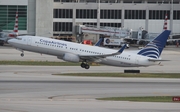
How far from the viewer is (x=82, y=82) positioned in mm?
45750

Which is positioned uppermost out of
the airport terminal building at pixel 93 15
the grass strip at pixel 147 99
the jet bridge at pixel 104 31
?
the airport terminal building at pixel 93 15

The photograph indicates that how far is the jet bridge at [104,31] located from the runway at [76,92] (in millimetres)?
65170

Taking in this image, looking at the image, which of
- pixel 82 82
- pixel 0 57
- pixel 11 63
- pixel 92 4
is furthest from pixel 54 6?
pixel 82 82

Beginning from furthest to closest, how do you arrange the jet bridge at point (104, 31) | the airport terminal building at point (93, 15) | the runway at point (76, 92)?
1. the jet bridge at point (104, 31)
2. the airport terminal building at point (93, 15)
3. the runway at point (76, 92)

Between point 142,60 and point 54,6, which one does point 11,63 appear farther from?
point 54,6

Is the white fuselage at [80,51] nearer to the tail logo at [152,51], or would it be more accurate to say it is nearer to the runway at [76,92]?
the tail logo at [152,51]

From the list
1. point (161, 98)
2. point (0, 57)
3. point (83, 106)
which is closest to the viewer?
point (83, 106)

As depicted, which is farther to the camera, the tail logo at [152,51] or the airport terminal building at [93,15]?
the airport terminal building at [93,15]

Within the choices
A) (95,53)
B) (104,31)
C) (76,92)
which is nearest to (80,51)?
(95,53)

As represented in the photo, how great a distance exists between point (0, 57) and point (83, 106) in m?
49.5

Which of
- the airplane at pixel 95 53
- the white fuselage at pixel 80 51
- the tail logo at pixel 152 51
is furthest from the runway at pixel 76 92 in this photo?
the white fuselage at pixel 80 51

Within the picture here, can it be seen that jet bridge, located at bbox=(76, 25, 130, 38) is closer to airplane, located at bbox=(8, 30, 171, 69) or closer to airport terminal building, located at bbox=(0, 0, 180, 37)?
airport terminal building, located at bbox=(0, 0, 180, 37)

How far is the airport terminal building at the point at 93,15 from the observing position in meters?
116

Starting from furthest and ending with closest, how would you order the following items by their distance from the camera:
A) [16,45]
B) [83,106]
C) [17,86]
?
[16,45]
[17,86]
[83,106]
